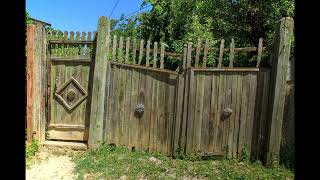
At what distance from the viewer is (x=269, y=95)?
23.1 feet

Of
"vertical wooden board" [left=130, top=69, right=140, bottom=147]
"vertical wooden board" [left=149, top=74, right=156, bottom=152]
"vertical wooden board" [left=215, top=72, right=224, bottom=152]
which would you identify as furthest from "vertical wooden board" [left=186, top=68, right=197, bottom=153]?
"vertical wooden board" [left=130, top=69, right=140, bottom=147]

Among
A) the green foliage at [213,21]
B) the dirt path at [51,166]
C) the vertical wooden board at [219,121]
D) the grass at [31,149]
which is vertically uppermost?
the green foliage at [213,21]

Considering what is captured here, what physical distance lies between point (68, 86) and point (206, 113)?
289 centimetres

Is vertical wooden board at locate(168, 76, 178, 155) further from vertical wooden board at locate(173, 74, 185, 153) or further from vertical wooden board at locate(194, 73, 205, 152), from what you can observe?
vertical wooden board at locate(194, 73, 205, 152)

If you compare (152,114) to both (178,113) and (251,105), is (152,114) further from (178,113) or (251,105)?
(251,105)

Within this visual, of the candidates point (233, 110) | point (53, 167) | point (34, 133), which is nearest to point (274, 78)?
point (233, 110)

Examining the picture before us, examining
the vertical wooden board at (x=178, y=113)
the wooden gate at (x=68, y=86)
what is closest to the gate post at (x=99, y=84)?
the wooden gate at (x=68, y=86)

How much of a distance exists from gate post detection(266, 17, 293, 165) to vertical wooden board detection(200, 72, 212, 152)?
3.67 feet

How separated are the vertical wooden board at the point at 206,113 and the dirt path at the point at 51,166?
2506 mm

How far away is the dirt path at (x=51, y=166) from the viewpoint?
21.1ft

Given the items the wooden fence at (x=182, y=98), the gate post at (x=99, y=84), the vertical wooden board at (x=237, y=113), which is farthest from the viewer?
the gate post at (x=99, y=84)

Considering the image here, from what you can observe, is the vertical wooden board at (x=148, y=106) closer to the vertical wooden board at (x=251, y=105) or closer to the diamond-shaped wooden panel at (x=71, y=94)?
the diamond-shaped wooden panel at (x=71, y=94)

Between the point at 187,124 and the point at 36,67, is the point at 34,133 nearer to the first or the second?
the point at 36,67
